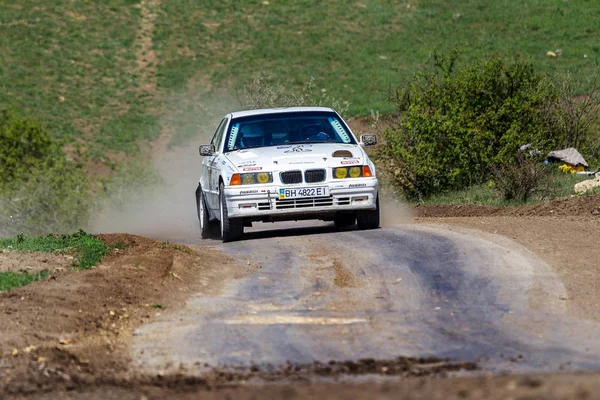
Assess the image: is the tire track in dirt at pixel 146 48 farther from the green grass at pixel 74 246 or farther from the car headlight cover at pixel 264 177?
the car headlight cover at pixel 264 177

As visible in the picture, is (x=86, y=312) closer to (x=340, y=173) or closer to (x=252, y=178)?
(x=252, y=178)

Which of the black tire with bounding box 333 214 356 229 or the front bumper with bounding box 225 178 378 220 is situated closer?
the front bumper with bounding box 225 178 378 220

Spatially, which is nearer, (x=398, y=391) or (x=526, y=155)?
(x=398, y=391)

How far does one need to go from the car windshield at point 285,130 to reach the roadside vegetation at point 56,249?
2.50 meters

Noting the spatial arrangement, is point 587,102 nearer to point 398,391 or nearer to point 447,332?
point 447,332

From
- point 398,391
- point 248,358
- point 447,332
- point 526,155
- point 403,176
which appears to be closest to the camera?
point 398,391

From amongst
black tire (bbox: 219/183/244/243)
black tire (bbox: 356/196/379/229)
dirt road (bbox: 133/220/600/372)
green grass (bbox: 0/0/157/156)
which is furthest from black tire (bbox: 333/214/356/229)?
green grass (bbox: 0/0/157/156)

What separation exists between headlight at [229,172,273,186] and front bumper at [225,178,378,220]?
96 mm

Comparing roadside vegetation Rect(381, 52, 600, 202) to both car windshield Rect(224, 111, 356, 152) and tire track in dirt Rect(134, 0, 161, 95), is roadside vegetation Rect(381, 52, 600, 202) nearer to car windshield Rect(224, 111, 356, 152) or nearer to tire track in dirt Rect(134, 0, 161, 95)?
car windshield Rect(224, 111, 356, 152)

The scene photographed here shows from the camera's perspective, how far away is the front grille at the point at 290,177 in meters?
14.5

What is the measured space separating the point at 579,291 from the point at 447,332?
2018 millimetres

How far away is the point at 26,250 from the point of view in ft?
43.7

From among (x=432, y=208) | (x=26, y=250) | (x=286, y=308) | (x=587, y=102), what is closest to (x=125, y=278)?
(x=286, y=308)

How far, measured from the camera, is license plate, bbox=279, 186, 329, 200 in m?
14.4
